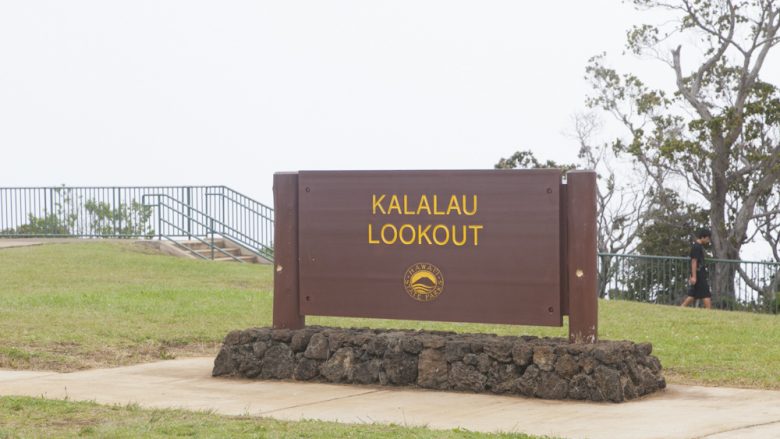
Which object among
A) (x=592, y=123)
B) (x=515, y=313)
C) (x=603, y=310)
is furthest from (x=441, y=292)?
(x=592, y=123)

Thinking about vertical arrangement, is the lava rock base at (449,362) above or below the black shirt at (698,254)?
below

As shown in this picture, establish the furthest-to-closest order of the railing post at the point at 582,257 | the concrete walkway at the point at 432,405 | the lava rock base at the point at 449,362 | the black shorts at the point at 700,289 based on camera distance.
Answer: the black shorts at the point at 700,289 → the railing post at the point at 582,257 → the lava rock base at the point at 449,362 → the concrete walkway at the point at 432,405

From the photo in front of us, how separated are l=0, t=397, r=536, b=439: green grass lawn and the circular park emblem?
2697mm

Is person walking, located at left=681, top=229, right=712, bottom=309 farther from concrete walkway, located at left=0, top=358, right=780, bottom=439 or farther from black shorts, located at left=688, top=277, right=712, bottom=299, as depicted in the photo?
concrete walkway, located at left=0, top=358, right=780, bottom=439

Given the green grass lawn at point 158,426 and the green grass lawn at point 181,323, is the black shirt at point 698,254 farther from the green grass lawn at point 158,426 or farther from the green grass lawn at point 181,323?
the green grass lawn at point 158,426

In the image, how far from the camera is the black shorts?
21.4 m

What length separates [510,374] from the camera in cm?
1051

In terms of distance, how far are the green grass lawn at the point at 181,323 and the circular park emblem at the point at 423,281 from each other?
2512mm

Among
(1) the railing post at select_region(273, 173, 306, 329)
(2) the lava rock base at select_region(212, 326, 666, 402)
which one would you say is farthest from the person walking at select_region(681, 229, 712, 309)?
(1) the railing post at select_region(273, 173, 306, 329)

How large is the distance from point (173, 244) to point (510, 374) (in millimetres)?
19465

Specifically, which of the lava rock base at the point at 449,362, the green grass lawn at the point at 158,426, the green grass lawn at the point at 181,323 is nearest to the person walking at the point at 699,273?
the green grass lawn at the point at 181,323

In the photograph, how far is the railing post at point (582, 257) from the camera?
34.8ft

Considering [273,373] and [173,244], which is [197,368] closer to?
[273,373]

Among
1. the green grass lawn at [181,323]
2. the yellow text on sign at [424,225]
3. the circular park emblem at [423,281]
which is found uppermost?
the yellow text on sign at [424,225]
